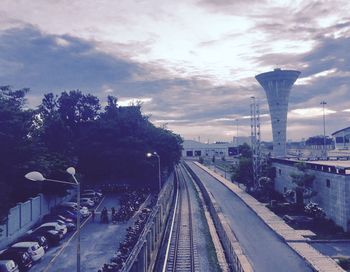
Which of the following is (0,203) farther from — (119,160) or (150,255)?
Answer: (119,160)

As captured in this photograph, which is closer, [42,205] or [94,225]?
[94,225]

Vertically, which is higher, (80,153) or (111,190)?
(80,153)

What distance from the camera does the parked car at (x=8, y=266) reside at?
21.5 m

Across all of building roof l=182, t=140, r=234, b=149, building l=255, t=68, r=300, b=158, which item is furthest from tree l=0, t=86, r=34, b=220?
building roof l=182, t=140, r=234, b=149

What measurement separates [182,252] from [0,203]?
41.0 ft

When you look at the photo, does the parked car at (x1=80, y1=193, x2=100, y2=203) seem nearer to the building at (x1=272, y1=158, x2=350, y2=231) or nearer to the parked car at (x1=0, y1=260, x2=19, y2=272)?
the building at (x1=272, y1=158, x2=350, y2=231)

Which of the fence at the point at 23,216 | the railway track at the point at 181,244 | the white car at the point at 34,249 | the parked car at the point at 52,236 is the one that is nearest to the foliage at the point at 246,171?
the railway track at the point at 181,244

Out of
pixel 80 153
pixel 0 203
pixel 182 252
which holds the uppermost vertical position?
pixel 80 153

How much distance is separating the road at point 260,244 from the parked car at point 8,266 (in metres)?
13.8

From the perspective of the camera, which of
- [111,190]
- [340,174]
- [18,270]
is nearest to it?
[18,270]

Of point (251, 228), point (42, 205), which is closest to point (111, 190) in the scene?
point (42, 205)

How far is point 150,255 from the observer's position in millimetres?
24078

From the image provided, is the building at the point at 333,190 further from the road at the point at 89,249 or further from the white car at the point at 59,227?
the white car at the point at 59,227

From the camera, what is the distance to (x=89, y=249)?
2831 centimetres
